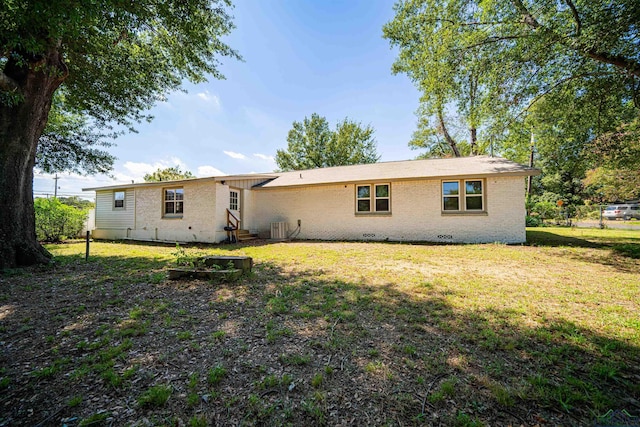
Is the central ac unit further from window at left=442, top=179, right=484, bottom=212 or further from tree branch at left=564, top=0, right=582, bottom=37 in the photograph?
tree branch at left=564, top=0, right=582, bottom=37

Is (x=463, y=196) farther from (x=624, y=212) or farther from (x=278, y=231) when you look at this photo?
(x=624, y=212)

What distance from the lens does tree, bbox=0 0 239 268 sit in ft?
14.8

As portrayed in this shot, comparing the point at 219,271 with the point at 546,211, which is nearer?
the point at 219,271

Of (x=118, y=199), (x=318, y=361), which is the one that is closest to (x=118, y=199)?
(x=118, y=199)

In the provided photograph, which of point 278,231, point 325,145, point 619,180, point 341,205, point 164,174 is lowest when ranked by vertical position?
point 278,231

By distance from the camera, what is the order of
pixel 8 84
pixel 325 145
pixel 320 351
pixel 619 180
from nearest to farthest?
pixel 320 351 → pixel 8 84 → pixel 619 180 → pixel 325 145

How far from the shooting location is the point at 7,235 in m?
6.06

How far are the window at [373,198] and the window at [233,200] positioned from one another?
6.45 m

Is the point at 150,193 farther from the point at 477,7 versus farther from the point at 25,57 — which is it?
the point at 477,7

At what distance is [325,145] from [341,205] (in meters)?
20.0

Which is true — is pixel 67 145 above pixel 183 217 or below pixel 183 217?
above

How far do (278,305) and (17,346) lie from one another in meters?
2.98

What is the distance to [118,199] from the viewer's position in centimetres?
1393

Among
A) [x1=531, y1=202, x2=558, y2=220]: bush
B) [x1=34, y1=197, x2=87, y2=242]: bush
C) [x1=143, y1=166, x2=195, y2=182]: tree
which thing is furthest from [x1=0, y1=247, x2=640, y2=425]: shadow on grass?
[x1=143, y1=166, x2=195, y2=182]: tree
